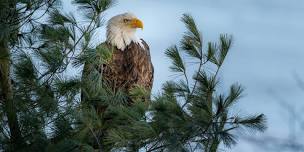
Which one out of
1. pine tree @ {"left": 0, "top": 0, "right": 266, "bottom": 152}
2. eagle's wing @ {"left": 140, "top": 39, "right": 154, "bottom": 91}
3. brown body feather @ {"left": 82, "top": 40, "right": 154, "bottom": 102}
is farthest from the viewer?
eagle's wing @ {"left": 140, "top": 39, "right": 154, "bottom": 91}

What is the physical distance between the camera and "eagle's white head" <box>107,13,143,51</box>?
8148 millimetres

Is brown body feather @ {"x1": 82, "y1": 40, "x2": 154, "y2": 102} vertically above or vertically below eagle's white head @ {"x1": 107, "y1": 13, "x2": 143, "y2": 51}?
below

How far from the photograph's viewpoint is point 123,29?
841cm

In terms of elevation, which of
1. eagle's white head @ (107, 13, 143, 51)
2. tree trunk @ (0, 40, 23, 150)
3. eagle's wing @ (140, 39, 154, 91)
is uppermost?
eagle's white head @ (107, 13, 143, 51)

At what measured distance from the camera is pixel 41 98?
19.3ft

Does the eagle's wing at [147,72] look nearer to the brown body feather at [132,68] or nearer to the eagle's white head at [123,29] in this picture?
the brown body feather at [132,68]

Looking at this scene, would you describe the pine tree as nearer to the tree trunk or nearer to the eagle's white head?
the tree trunk

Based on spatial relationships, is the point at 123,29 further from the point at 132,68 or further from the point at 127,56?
the point at 132,68

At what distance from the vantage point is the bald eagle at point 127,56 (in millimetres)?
Result: 7684

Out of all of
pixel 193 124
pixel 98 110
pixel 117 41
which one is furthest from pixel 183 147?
pixel 117 41

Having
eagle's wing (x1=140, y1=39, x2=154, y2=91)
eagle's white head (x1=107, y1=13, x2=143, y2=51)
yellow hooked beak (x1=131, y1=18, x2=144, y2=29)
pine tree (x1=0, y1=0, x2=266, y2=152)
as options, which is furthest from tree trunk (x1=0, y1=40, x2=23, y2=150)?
yellow hooked beak (x1=131, y1=18, x2=144, y2=29)

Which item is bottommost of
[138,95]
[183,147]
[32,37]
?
[183,147]

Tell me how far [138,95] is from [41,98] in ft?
2.74

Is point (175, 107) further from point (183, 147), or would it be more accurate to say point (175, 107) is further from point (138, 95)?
point (138, 95)
